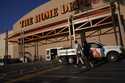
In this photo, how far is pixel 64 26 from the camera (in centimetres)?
2711

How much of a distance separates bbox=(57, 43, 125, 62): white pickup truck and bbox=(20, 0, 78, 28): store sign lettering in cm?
1061

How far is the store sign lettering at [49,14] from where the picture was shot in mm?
28375

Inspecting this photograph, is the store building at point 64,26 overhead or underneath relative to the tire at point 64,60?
overhead

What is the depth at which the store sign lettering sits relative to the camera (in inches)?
1117

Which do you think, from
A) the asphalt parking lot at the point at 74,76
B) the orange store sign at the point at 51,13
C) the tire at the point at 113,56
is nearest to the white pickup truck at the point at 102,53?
the tire at the point at 113,56

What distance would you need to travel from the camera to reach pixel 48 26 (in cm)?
2973

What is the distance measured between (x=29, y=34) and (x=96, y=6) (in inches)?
490

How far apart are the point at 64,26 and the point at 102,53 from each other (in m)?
10.1

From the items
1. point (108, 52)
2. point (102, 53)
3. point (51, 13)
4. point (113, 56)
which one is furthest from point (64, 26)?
point (113, 56)

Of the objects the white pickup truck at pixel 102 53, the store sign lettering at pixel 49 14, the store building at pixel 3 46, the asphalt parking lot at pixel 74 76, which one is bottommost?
the asphalt parking lot at pixel 74 76

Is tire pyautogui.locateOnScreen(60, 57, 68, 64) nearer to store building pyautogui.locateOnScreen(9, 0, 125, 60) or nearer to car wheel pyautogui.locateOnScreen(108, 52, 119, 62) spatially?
car wheel pyautogui.locateOnScreen(108, 52, 119, 62)

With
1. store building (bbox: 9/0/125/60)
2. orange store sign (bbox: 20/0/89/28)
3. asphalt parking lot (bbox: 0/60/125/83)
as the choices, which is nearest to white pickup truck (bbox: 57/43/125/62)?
asphalt parking lot (bbox: 0/60/125/83)

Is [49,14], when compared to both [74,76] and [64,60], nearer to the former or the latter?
[64,60]

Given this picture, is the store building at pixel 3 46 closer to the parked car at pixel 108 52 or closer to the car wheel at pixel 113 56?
the parked car at pixel 108 52
